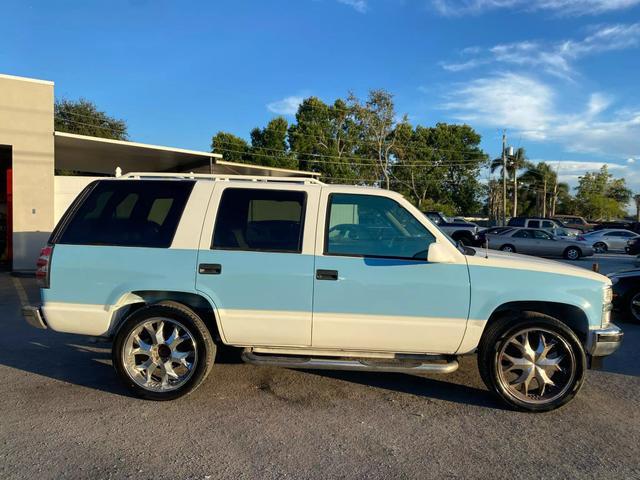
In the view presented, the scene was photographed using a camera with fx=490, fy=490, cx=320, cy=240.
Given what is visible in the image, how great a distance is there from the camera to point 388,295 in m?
4.13

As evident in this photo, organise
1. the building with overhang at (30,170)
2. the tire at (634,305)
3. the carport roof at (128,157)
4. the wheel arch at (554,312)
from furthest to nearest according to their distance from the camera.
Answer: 1. the carport roof at (128,157)
2. the building with overhang at (30,170)
3. the tire at (634,305)
4. the wheel arch at (554,312)

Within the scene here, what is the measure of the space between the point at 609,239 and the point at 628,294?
68.1ft

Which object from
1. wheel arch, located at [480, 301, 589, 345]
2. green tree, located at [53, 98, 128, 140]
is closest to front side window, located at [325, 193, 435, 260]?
wheel arch, located at [480, 301, 589, 345]

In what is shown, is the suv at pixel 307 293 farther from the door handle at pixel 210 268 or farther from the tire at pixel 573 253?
the tire at pixel 573 253

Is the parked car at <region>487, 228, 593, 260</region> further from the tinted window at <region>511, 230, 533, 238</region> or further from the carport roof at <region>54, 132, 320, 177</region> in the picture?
the carport roof at <region>54, 132, 320, 177</region>

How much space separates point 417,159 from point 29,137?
58358 mm

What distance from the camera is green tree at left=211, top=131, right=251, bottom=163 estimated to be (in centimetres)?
5331

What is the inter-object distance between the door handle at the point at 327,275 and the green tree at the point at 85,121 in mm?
38963

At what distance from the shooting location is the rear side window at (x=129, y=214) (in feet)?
14.5

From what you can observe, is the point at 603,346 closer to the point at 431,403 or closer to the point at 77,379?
the point at 431,403

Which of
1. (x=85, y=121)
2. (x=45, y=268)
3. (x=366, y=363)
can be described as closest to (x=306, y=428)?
(x=366, y=363)

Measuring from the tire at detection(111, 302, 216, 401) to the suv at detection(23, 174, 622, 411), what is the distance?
0.04ft

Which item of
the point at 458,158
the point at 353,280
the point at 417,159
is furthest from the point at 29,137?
the point at 458,158

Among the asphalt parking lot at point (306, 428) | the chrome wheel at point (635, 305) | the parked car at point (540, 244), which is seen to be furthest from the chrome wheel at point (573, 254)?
the asphalt parking lot at point (306, 428)
